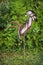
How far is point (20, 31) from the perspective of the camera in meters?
6.34

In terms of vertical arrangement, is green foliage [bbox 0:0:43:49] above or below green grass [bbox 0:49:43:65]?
above

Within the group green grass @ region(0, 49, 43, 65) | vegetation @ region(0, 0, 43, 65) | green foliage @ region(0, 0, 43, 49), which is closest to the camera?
green grass @ region(0, 49, 43, 65)

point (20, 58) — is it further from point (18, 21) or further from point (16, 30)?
point (18, 21)

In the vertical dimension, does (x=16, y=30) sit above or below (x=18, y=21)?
below

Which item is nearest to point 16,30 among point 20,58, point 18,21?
point 18,21

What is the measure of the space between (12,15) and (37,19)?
793 mm

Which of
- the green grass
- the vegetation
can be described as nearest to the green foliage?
the vegetation

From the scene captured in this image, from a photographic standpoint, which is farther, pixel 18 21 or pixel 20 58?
pixel 18 21

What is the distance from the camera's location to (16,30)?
866cm

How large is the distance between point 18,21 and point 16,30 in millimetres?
312

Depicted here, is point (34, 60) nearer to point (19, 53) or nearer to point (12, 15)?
point (19, 53)

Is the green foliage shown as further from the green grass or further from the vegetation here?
the green grass

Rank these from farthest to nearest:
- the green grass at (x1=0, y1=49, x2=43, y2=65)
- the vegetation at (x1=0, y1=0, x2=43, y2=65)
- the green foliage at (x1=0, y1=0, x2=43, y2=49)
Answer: the green foliage at (x1=0, y1=0, x2=43, y2=49) < the vegetation at (x1=0, y1=0, x2=43, y2=65) < the green grass at (x1=0, y1=49, x2=43, y2=65)

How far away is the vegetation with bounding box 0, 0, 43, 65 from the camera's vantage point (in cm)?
839
